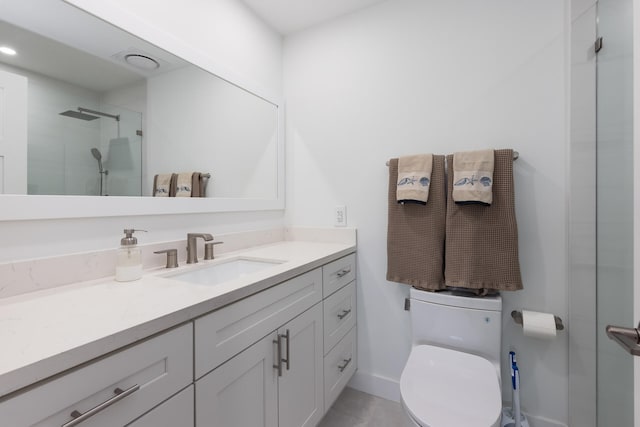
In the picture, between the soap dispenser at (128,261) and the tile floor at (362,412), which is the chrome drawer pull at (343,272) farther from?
the soap dispenser at (128,261)

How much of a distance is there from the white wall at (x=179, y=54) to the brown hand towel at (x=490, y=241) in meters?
1.14

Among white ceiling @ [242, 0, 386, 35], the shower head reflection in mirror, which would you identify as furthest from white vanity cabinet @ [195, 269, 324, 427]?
white ceiling @ [242, 0, 386, 35]

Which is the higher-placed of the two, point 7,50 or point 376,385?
point 7,50

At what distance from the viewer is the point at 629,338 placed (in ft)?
1.80

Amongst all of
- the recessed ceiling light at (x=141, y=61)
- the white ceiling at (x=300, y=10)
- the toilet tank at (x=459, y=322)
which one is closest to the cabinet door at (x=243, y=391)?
the toilet tank at (x=459, y=322)

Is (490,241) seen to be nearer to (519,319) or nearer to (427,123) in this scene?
(519,319)

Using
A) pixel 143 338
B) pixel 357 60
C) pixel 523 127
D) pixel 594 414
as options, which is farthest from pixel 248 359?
pixel 357 60

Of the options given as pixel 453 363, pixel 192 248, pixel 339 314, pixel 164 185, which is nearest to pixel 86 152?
pixel 164 185

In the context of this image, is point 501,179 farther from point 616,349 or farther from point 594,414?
point 594,414

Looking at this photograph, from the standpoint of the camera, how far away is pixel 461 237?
1.37 metres

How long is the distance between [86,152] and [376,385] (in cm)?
186

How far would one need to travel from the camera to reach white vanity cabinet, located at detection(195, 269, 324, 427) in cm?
81

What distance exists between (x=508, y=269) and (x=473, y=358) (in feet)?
1.40

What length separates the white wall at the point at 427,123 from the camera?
53.0 inches
